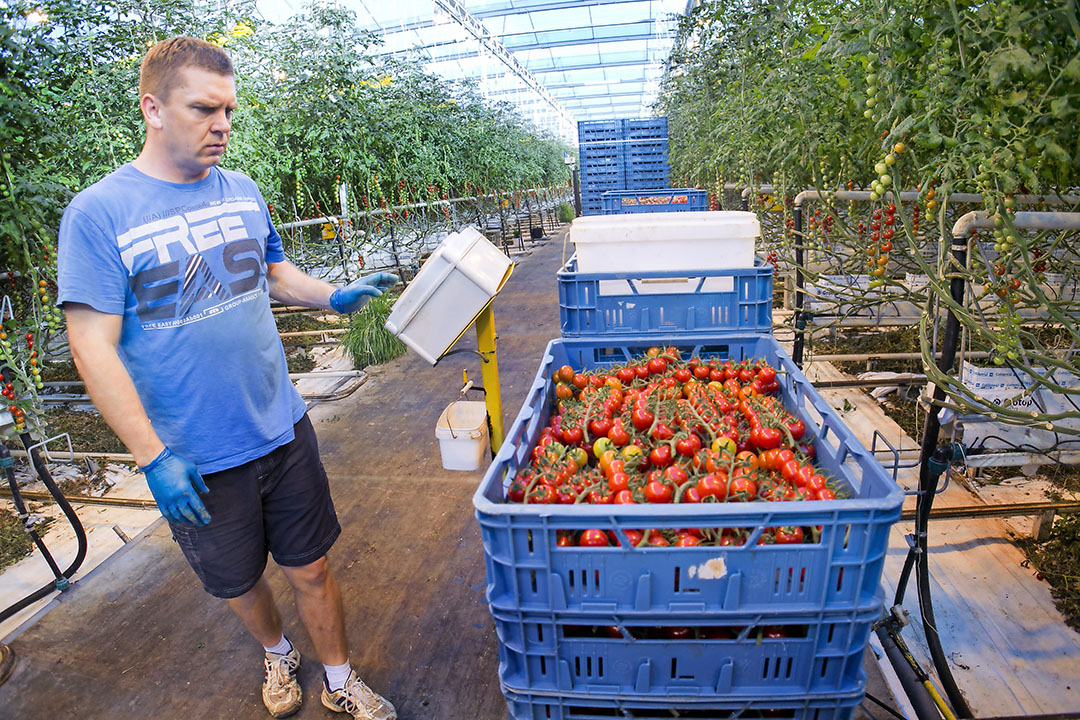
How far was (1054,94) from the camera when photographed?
1.52 meters

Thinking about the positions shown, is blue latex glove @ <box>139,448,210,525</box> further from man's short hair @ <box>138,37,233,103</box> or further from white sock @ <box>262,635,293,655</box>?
man's short hair @ <box>138,37,233,103</box>

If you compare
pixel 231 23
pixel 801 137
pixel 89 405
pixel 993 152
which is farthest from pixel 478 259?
pixel 231 23

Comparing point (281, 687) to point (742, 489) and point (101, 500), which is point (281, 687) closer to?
point (742, 489)

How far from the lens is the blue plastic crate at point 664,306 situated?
2330 mm

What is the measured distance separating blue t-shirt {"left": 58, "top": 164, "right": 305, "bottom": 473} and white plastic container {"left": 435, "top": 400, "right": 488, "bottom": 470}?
0.49 metres

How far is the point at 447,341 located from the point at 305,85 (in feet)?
15.0

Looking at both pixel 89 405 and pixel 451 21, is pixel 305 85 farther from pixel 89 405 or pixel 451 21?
pixel 451 21

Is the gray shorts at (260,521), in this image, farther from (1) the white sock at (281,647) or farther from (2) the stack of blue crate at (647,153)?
(2) the stack of blue crate at (647,153)

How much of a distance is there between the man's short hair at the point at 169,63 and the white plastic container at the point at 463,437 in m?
1.13

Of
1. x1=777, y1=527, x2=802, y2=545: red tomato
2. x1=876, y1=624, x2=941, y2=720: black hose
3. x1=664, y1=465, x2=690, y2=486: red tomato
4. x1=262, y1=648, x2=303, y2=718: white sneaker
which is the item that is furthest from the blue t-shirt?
x1=876, y1=624, x2=941, y2=720: black hose

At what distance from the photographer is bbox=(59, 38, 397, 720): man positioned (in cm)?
145

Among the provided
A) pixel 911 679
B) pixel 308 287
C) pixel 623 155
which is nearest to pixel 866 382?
pixel 911 679

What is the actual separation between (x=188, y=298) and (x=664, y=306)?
5.17 feet

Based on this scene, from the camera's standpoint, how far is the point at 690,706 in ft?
4.00
